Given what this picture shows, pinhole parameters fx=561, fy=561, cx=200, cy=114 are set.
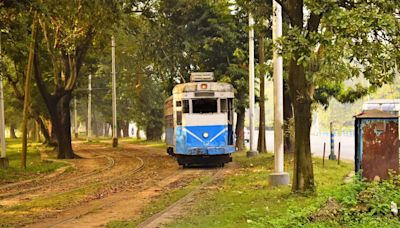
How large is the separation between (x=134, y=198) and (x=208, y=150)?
8.70m

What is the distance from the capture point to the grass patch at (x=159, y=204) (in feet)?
35.6

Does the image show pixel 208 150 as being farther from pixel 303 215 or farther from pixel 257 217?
pixel 303 215

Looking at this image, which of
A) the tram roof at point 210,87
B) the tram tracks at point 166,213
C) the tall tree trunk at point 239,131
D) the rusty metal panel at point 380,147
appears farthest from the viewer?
the tall tree trunk at point 239,131

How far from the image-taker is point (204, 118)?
2353 cm

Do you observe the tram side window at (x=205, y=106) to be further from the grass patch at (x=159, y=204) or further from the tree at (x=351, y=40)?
the tree at (x=351, y=40)

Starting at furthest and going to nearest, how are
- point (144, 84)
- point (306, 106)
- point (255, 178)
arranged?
point (144, 84) < point (255, 178) < point (306, 106)

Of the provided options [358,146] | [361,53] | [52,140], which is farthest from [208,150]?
[52,140]

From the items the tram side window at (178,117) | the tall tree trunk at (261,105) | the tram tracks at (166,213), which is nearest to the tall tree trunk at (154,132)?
the tall tree trunk at (261,105)

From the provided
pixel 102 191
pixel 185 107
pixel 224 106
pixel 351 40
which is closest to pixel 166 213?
pixel 351 40

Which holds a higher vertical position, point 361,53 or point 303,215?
point 361,53

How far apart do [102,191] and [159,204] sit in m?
3.79

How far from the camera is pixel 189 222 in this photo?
1055 cm

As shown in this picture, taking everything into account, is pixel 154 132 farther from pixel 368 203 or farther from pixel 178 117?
pixel 368 203

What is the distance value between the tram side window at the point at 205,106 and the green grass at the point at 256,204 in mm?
5145
